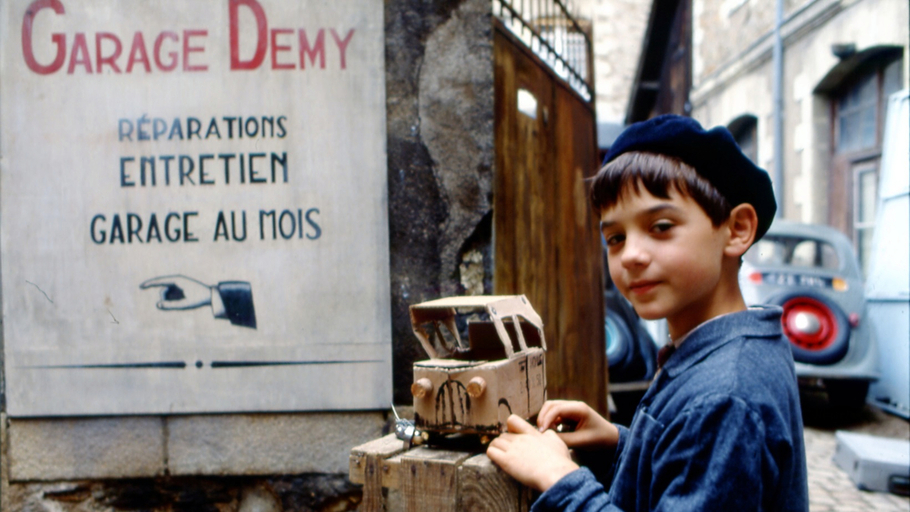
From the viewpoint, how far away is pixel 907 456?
14.0 ft

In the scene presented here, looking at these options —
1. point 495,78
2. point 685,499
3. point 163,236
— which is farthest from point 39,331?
point 685,499

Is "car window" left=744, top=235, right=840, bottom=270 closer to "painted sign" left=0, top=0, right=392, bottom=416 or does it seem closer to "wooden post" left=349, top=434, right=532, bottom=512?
"painted sign" left=0, top=0, right=392, bottom=416

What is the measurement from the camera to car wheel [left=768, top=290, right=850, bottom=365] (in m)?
5.79

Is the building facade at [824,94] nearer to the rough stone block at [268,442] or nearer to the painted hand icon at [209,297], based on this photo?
the rough stone block at [268,442]

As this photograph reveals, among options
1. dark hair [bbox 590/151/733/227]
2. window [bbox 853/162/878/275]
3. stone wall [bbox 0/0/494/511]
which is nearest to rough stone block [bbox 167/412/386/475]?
stone wall [bbox 0/0/494/511]

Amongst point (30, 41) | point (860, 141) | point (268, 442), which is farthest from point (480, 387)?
point (860, 141)

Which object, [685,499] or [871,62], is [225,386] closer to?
[685,499]

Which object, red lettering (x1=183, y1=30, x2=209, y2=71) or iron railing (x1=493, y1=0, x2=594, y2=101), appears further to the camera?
iron railing (x1=493, y1=0, x2=594, y2=101)

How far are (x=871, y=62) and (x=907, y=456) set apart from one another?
6583mm

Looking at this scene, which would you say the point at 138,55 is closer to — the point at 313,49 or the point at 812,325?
the point at 313,49

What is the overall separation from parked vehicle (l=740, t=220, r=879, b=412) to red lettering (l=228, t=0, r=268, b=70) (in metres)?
4.66

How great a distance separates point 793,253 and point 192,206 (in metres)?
5.48

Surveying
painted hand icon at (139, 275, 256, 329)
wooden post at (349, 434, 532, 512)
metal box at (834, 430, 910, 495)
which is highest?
painted hand icon at (139, 275, 256, 329)

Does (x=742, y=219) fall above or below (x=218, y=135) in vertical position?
below
